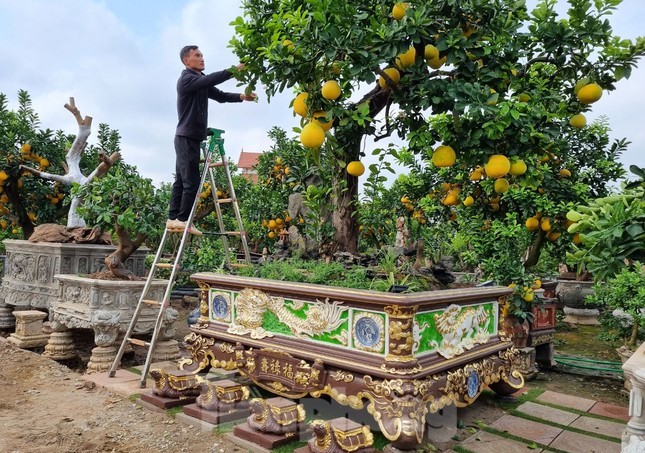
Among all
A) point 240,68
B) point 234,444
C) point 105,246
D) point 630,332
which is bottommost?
point 234,444

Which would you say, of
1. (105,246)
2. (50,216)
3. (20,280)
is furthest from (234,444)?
(50,216)

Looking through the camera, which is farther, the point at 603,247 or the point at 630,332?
the point at 630,332

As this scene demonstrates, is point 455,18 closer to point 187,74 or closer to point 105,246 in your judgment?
point 187,74

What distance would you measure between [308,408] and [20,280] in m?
5.26

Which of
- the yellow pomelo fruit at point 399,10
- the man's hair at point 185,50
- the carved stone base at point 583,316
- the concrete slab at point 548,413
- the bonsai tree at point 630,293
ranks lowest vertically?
the concrete slab at point 548,413

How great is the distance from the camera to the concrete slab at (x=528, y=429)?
362 cm

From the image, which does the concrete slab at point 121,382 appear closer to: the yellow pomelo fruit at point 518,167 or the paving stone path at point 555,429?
the paving stone path at point 555,429

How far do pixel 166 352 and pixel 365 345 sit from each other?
3272mm

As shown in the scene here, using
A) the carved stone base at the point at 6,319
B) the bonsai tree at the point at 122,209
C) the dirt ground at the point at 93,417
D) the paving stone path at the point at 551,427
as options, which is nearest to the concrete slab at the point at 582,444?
the paving stone path at the point at 551,427

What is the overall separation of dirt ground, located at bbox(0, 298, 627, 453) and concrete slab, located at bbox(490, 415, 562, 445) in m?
0.12

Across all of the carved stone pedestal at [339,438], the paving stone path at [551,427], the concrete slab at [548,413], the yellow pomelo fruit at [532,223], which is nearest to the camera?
the carved stone pedestal at [339,438]

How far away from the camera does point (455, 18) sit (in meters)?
3.63

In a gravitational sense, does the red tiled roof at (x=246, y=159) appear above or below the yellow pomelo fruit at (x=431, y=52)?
above

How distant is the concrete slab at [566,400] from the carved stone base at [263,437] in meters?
2.53
